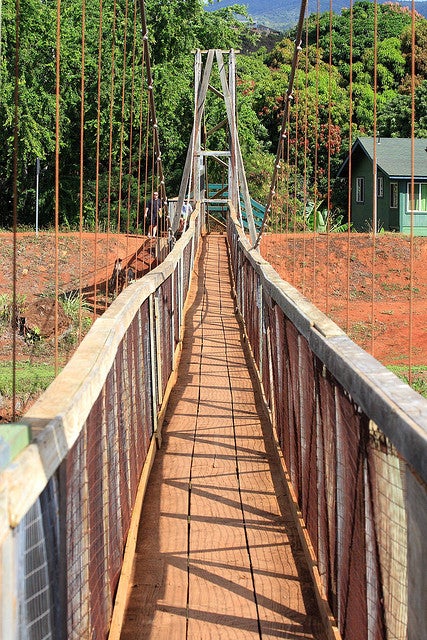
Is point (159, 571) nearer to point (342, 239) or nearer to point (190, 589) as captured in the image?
point (190, 589)

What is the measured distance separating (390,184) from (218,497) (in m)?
24.9

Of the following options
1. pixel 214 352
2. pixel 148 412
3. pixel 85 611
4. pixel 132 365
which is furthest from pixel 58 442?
pixel 214 352

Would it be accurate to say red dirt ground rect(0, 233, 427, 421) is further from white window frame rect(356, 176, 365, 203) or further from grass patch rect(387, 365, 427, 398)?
white window frame rect(356, 176, 365, 203)

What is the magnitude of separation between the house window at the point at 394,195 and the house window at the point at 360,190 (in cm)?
178

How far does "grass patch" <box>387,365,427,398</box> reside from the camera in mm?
13649

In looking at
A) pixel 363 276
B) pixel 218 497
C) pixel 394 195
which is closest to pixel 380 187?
pixel 394 195

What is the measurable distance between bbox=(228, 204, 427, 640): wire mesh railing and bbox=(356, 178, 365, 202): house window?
2658 centimetres

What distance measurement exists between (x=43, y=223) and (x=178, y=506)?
24.2 m

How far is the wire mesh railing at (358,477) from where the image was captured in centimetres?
175

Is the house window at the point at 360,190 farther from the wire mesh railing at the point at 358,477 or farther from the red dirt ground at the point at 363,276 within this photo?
the wire mesh railing at the point at 358,477

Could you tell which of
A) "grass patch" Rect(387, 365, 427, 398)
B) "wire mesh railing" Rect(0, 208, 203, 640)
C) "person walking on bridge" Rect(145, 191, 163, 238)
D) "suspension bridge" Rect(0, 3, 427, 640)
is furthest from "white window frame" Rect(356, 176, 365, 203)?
"wire mesh railing" Rect(0, 208, 203, 640)

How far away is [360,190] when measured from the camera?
29984 mm

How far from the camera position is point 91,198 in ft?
92.1

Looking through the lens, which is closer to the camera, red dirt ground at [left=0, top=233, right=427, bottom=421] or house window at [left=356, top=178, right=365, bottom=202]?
Result: red dirt ground at [left=0, top=233, right=427, bottom=421]
